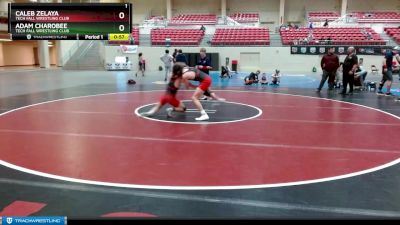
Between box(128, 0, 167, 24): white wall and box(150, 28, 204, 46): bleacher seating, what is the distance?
20.4ft

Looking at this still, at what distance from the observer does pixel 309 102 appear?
10.9 meters

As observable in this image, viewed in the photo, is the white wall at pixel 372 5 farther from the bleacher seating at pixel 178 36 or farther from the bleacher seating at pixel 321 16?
the bleacher seating at pixel 178 36

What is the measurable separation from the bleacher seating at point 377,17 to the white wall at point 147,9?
18608mm

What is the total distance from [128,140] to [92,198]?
2510 mm

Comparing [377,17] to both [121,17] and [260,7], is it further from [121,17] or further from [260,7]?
[121,17]

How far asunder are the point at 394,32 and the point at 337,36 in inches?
192

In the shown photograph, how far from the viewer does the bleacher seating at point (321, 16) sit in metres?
35.0

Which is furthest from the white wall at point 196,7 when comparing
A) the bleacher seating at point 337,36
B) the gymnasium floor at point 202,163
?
the gymnasium floor at point 202,163

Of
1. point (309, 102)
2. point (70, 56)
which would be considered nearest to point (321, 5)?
point (70, 56)

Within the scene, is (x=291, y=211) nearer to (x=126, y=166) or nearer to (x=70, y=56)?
(x=126, y=166)

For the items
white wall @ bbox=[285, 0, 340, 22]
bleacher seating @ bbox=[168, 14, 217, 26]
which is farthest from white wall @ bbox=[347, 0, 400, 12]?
bleacher seating @ bbox=[168, 14, 217, 26]

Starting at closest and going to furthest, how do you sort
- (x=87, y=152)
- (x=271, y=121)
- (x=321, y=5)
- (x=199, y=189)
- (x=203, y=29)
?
1. (x=199, y=189)
2. (x=87, y=152)
3. (x=271, y=121)
4. (x=203, y=29)
5. (x=321, y=5)

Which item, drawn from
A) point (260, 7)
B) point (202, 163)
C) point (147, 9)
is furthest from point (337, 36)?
point (202, 163)
